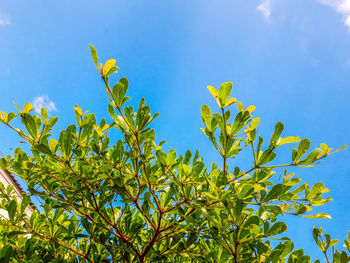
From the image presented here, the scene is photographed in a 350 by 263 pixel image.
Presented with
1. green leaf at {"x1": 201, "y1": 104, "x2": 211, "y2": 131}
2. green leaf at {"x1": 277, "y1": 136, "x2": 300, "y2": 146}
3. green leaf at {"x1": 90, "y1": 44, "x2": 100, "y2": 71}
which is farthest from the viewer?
green leaf at {"x1": 201, "y1": 104, "x2": 211, "y2": 131}

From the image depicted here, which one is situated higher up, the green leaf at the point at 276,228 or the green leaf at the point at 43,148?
the green leaf at the point at 43,148

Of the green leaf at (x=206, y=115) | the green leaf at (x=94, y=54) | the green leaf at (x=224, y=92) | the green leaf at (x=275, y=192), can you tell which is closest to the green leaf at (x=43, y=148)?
the green leaf at (x=94, y=54)

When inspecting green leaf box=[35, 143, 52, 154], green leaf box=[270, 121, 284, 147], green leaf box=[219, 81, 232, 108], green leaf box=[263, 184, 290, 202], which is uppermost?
green leaf box=[219, 81, 232, 108]

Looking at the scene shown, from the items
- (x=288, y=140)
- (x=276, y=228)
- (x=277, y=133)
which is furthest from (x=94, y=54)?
(x=276, y=228)

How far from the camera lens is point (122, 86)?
5.75 ft

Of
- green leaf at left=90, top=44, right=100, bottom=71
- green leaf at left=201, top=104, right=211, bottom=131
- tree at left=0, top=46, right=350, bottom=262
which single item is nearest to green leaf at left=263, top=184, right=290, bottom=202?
tree at left=0, top=46, right=350, bottom=262

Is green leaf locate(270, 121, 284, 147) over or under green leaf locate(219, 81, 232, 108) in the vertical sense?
under

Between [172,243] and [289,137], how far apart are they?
1756mm

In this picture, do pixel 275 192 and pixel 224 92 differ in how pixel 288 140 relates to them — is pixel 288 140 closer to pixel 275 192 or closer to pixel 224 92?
pixel 275 192

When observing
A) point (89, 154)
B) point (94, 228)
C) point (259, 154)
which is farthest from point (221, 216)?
point (94, 228)

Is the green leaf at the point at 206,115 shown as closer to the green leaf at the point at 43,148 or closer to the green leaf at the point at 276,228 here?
the green leaf at the point at 276,228

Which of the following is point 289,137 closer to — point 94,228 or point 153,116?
point 153,116

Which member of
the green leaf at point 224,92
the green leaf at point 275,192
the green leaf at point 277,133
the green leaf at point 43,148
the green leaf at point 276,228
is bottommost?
the green leaf at point 276,228

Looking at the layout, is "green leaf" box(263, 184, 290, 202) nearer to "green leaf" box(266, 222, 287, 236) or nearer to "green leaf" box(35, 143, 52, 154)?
"green leaf" box(266, 222, 287, 236)
